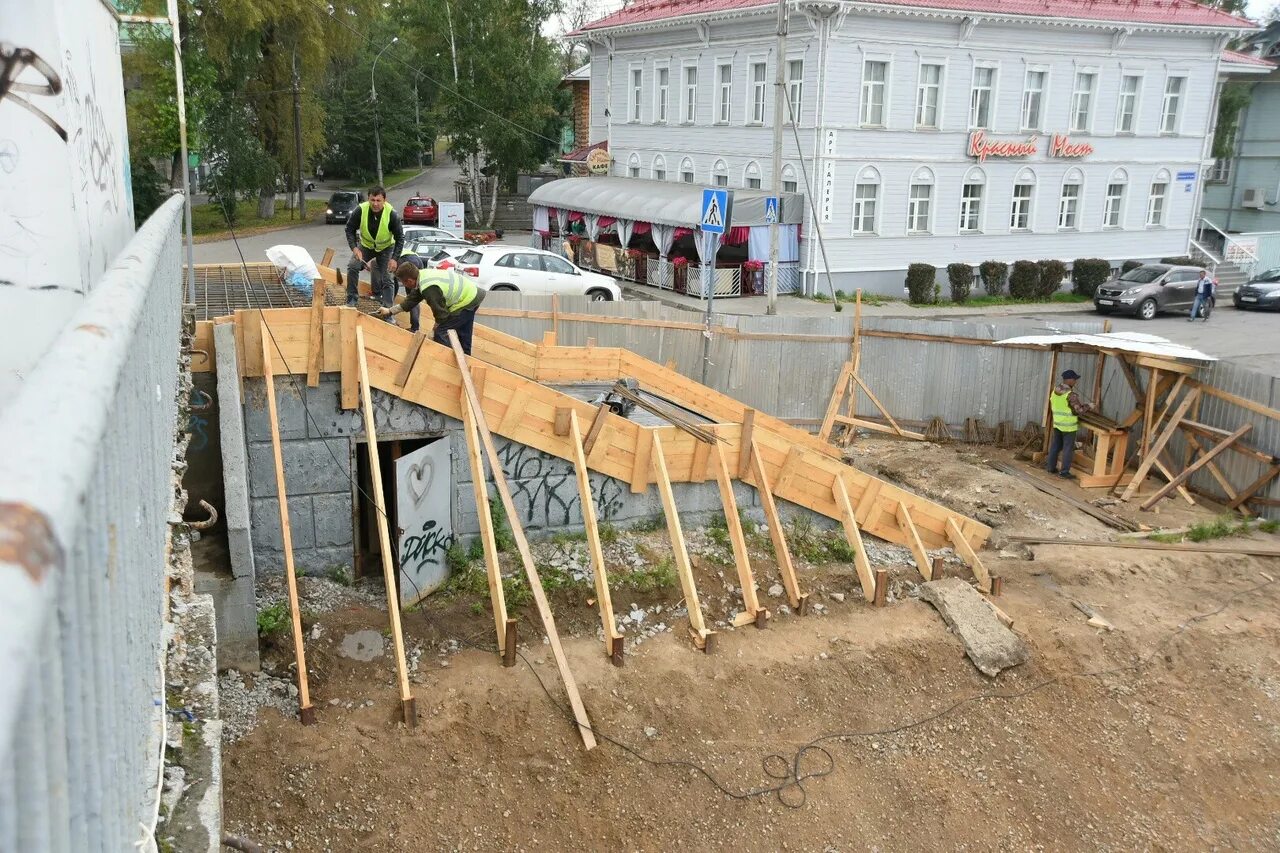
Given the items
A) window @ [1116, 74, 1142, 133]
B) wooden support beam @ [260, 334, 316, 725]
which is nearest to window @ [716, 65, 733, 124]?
window @ [1116, 74, 1142, 133]

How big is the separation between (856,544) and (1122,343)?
6761mm

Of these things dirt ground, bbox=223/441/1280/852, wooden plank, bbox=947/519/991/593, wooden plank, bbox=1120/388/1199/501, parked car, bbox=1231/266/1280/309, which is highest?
parked car, bbox=1231/266/1280/309

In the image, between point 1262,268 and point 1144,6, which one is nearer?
point 1144,6

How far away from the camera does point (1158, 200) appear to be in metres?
35.8

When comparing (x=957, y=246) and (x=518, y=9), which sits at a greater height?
(x=518, y=9)

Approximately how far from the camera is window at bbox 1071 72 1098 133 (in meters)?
32.6

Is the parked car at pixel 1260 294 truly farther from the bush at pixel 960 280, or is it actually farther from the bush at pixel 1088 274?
the bush at pixel 960 280

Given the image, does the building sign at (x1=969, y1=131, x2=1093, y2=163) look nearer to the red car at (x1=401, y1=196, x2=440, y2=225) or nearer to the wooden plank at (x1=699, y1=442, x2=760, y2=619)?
the red car at (x1=401, y1=196, x2=440, y2=225)

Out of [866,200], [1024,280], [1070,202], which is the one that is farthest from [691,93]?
[1070,202]

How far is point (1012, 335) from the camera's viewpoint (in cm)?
1734

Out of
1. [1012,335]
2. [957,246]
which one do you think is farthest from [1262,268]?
[1012,335]

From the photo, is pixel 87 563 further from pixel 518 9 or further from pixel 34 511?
pixel 518 9

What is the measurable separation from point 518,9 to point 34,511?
48.0 metres

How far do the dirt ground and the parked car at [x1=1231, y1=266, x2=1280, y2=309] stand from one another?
2509cm
